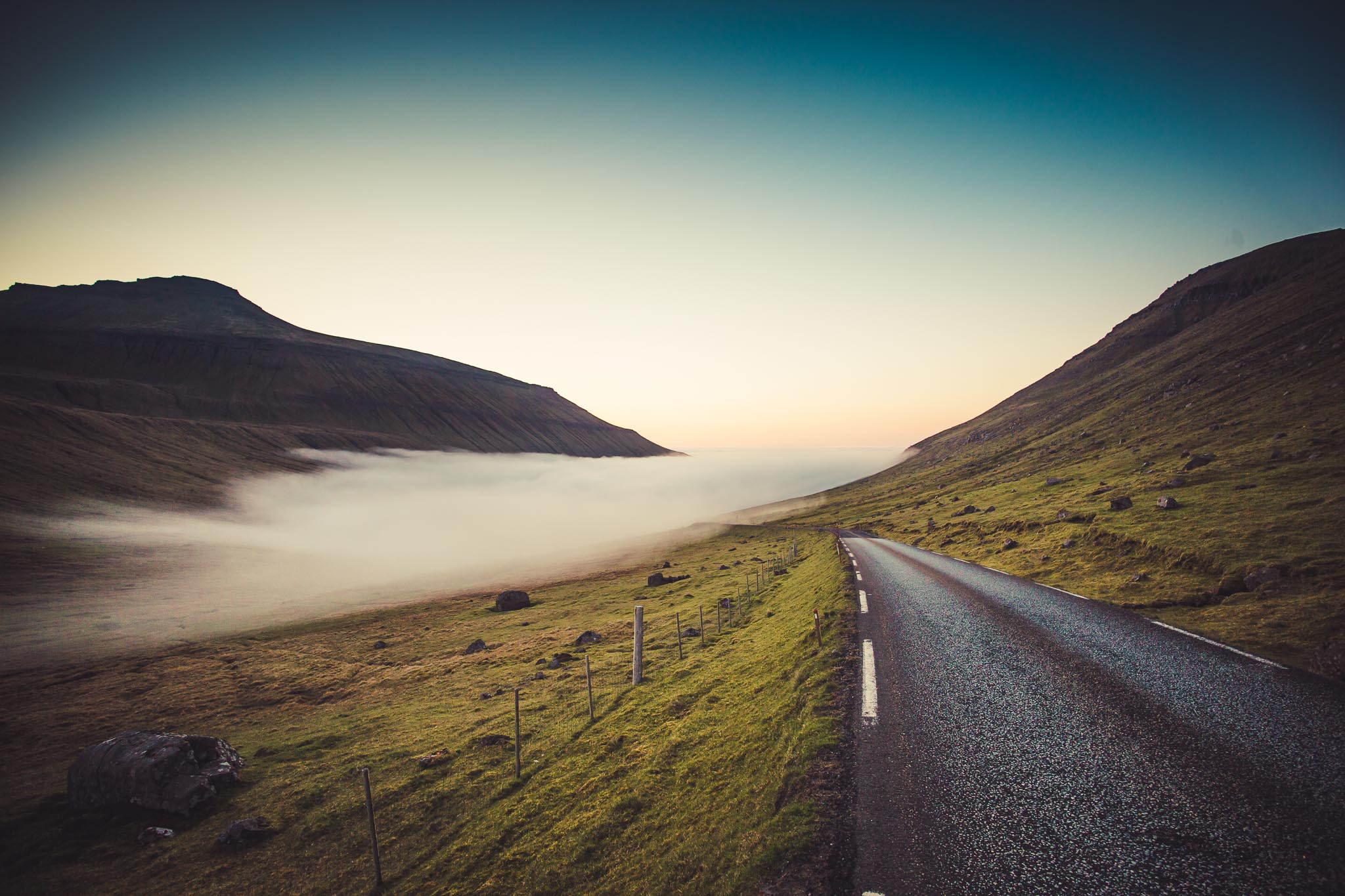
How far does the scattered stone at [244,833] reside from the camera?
18750 mm

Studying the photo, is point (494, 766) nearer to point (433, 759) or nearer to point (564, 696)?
point (433, 759)

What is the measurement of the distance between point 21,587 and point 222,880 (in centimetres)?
11522

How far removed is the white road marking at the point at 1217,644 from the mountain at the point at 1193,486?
2.27 feet

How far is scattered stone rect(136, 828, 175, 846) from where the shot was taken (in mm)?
19781

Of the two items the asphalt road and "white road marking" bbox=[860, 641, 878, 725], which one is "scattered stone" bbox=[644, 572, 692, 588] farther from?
the asphalt road

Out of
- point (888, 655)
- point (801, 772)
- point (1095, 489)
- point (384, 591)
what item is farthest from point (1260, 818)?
point (384, 591)

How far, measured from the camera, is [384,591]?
9962 centimetres

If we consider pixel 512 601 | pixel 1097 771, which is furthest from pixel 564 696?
pixel 512 601

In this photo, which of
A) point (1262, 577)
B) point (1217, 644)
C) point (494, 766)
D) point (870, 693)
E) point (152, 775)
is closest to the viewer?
point (870, 693)

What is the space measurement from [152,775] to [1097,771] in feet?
115

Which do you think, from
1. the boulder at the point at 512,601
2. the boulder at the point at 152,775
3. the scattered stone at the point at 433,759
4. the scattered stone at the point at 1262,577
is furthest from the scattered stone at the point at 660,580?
the scattered stone at the point at 1262,577

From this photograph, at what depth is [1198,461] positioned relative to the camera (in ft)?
174

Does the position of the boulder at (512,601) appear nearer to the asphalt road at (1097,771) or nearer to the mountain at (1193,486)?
the mountain at (1193,486)

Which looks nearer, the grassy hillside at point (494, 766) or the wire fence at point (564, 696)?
the grassy hillside at point (494, 766)
